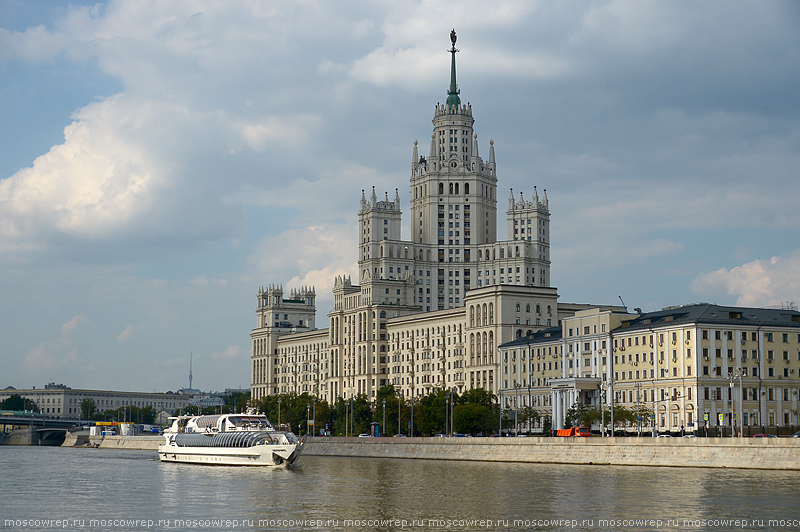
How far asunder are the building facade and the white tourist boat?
45.1m

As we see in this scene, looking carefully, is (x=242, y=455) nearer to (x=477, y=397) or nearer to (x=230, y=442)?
(x=230, y=442)

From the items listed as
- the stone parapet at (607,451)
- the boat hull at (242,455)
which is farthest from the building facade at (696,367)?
the boat hull at (242,455)

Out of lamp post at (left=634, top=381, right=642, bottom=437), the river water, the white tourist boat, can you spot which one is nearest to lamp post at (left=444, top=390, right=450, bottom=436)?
lamp post at (left=634, top=381, right=642, bottom=437)

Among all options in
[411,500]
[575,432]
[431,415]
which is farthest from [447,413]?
[411,500]

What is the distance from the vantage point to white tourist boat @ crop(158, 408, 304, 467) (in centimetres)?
12100

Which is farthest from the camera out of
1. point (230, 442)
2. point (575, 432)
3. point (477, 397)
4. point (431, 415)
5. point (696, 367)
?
point (477, 397)

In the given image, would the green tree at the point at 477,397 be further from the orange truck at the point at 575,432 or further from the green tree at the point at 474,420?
the orange truck at the point at 575,432

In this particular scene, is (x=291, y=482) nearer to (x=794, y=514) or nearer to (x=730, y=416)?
(x=794, y=514)

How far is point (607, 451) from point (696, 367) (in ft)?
123

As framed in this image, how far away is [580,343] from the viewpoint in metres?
175

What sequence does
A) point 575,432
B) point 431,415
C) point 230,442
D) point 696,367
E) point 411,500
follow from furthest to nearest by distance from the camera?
point 431,415, point 696,367, point 575,432, point 230,442, point 411,500

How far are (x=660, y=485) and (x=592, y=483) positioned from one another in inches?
230

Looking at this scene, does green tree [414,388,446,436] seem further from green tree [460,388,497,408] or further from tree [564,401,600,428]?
tree [564,401,600,428]

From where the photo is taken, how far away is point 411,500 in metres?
76.7
